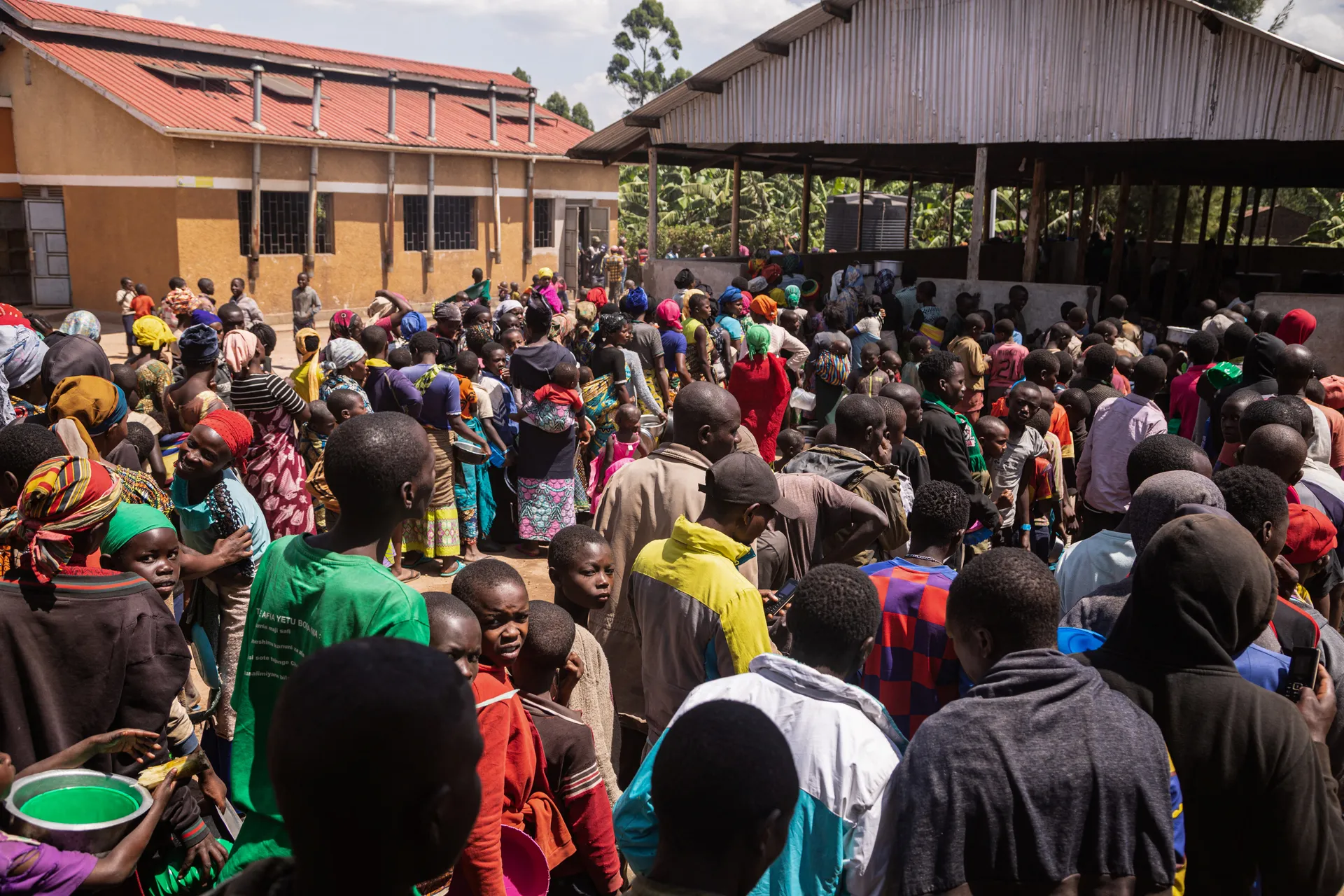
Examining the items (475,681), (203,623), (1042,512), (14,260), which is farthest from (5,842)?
(14,260)

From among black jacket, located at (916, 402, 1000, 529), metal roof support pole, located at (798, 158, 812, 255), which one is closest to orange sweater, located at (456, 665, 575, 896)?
black jacket, located at (916, 402, 1000, 529)

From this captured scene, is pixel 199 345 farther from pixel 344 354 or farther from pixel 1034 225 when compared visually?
pixel 1034 225

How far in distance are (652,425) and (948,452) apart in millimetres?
3181

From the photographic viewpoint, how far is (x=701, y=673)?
122 inches

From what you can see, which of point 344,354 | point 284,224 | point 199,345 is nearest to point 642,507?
point 199,345

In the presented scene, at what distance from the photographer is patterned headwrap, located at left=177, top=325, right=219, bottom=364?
17.4ft

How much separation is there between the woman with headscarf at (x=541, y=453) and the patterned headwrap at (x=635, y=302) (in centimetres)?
124

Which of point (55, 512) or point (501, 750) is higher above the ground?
point (55, 512)

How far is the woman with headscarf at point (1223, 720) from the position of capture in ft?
7.21

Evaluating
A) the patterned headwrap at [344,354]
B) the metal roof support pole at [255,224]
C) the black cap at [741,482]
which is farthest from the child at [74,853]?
the metal roof support pole at [255,224]

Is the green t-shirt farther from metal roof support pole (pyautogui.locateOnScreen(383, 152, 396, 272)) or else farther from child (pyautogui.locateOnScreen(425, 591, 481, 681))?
metal roof support pole (pyautogui.locateOnScreen(383, 152, 396, 272))

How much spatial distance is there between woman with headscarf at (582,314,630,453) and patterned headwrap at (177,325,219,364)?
9.13 ft

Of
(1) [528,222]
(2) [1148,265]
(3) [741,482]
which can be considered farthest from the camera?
(1) [528,222]

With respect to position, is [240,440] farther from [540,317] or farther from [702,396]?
[540,317]
